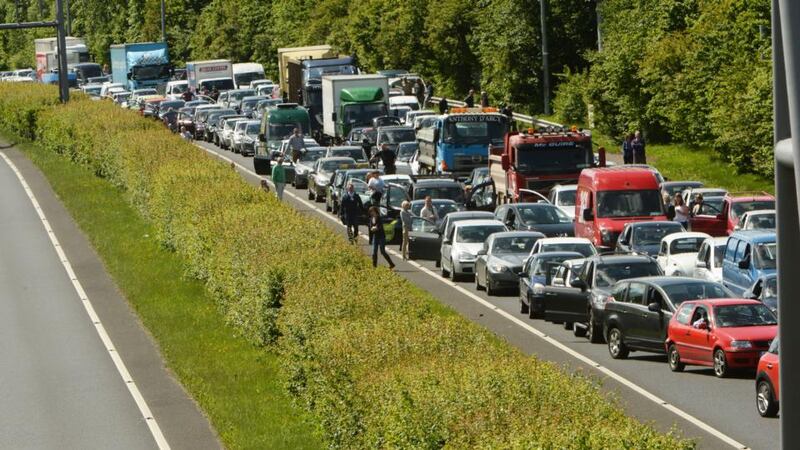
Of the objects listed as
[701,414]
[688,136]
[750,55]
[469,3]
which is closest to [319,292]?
[701,414]

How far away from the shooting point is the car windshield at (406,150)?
58.0m

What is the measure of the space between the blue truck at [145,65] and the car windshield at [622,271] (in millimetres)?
77834

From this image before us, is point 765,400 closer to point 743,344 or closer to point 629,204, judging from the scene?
point 743,344

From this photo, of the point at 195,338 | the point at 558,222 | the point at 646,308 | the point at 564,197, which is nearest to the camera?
the point at 646,308

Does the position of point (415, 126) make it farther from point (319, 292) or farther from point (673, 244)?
point (319, 292)

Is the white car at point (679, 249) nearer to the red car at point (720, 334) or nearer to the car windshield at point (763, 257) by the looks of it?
the car windshield at point (763, 257)

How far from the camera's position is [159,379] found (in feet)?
84.8

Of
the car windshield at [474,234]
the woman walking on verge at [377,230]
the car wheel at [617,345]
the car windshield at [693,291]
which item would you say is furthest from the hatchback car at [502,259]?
the car windshield at [693,291]

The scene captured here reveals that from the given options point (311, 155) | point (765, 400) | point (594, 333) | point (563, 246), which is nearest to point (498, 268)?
point (563, 246)

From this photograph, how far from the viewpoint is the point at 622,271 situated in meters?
28.9

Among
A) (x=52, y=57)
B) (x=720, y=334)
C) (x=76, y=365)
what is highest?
(x=52, y=57)

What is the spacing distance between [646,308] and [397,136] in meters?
35.1

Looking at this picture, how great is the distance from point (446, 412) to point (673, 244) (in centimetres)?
2142

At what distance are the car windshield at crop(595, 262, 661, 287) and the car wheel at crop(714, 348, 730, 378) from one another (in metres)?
4.94
